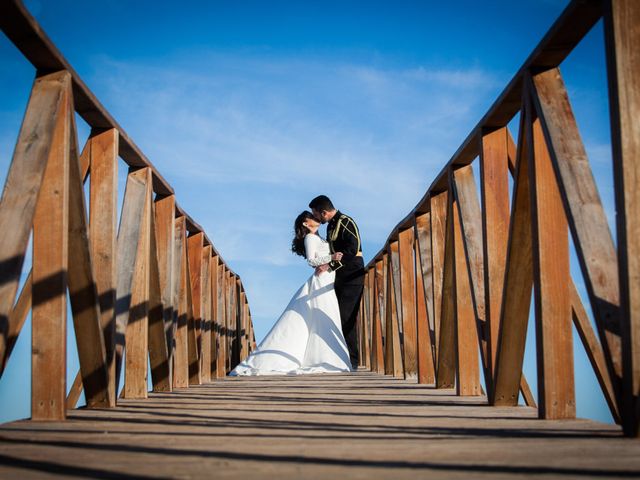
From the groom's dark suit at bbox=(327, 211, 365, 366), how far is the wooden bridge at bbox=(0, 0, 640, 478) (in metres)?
4.20

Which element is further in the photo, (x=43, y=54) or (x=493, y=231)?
(x=493, y=231)

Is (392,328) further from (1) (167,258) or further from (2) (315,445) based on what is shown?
(2) (315,445)

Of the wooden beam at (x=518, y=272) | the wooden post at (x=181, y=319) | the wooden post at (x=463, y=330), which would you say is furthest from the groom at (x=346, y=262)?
the wooden beam at (x=518, y=272)

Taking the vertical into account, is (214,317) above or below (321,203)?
below

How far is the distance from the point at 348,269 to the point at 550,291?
6.40m

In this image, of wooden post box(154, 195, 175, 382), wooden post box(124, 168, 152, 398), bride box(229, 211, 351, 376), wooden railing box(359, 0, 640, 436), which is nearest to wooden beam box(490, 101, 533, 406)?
wooden railing box(359, 0, 640, 436)

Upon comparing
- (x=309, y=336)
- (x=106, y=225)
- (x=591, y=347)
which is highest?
(x=106, y=225)

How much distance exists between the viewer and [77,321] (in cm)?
314

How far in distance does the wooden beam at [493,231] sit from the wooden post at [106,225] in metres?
1.77

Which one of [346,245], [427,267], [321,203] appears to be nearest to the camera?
[427,267]

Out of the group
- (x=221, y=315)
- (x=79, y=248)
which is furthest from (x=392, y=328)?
(x=79, y=248)

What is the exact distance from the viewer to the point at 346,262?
9188 mm

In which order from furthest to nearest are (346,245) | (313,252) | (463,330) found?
(313,252) → (346,245) → (463,330)

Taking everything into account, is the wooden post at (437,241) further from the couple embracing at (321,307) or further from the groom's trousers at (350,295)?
the groom's trousers at (350,295)
